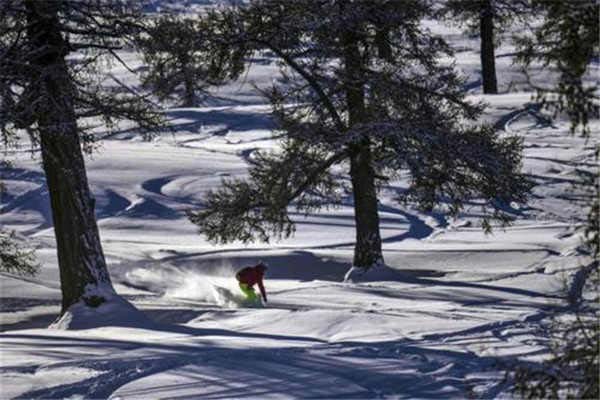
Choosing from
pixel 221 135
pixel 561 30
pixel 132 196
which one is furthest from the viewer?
pixel 221 135

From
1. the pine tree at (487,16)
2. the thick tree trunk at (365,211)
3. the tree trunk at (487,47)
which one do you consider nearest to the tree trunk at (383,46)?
the thick tree trunk at (365,211)

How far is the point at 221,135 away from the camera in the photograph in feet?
124

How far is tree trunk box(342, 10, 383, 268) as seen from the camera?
19.1m

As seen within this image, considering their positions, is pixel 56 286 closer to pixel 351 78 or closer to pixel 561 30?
pixel 351 78

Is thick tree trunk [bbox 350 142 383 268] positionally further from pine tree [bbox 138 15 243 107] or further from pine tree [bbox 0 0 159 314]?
pine tree [bbox 0 0 159 314]

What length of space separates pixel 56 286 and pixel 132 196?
935 centimetres

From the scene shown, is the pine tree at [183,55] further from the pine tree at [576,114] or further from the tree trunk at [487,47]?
the tree trunk at [487,47]

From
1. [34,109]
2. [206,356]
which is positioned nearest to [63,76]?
[34,109]

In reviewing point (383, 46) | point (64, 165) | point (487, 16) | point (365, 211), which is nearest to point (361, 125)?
point (383, 46)

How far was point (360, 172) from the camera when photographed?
19891 millimetres

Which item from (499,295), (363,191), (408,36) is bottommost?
(499,295)

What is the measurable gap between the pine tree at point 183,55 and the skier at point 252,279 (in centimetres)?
305

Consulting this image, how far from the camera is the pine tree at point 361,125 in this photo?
1833 cm

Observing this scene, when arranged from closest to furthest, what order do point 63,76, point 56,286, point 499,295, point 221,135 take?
point 63,76 < point 499,295 < point 56,286 < point 221,135
